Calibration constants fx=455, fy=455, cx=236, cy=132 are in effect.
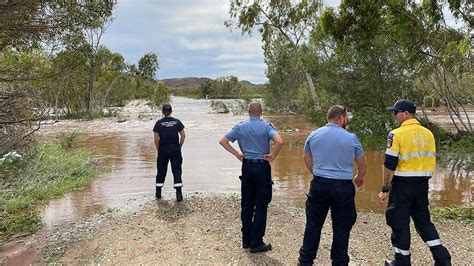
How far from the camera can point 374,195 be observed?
10406 mm

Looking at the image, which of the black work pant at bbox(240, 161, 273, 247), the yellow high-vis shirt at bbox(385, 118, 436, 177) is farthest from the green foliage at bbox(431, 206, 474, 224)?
the black work pant at bbox(240, 161, 273, 247)

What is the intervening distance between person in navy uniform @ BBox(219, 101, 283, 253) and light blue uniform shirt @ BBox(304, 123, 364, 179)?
2.84 ft

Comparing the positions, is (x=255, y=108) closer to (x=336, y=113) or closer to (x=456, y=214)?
(x=336, y=113)

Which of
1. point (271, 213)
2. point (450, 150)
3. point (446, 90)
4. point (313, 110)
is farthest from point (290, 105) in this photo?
point (271, 213)

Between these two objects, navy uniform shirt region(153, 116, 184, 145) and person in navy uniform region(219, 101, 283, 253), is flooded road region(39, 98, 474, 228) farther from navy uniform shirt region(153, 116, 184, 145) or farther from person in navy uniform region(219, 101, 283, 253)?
person in navy uniform region(219, 101, 283, 253)

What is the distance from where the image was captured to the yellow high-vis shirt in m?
5.00

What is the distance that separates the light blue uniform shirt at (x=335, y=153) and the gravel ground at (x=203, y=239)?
1.37 meters

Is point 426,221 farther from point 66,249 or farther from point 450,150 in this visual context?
point 450,150

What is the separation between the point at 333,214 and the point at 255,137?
→ 1454 millimetres

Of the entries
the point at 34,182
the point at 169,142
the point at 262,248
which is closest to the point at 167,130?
the point at 169,142

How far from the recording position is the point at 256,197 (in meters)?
5.73

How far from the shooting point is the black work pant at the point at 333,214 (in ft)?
15.6

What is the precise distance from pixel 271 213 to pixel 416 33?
821 centimetres

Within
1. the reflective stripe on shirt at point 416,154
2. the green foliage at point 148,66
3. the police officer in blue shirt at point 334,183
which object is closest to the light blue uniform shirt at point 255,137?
the police officer in blue shirt at point 334,183
